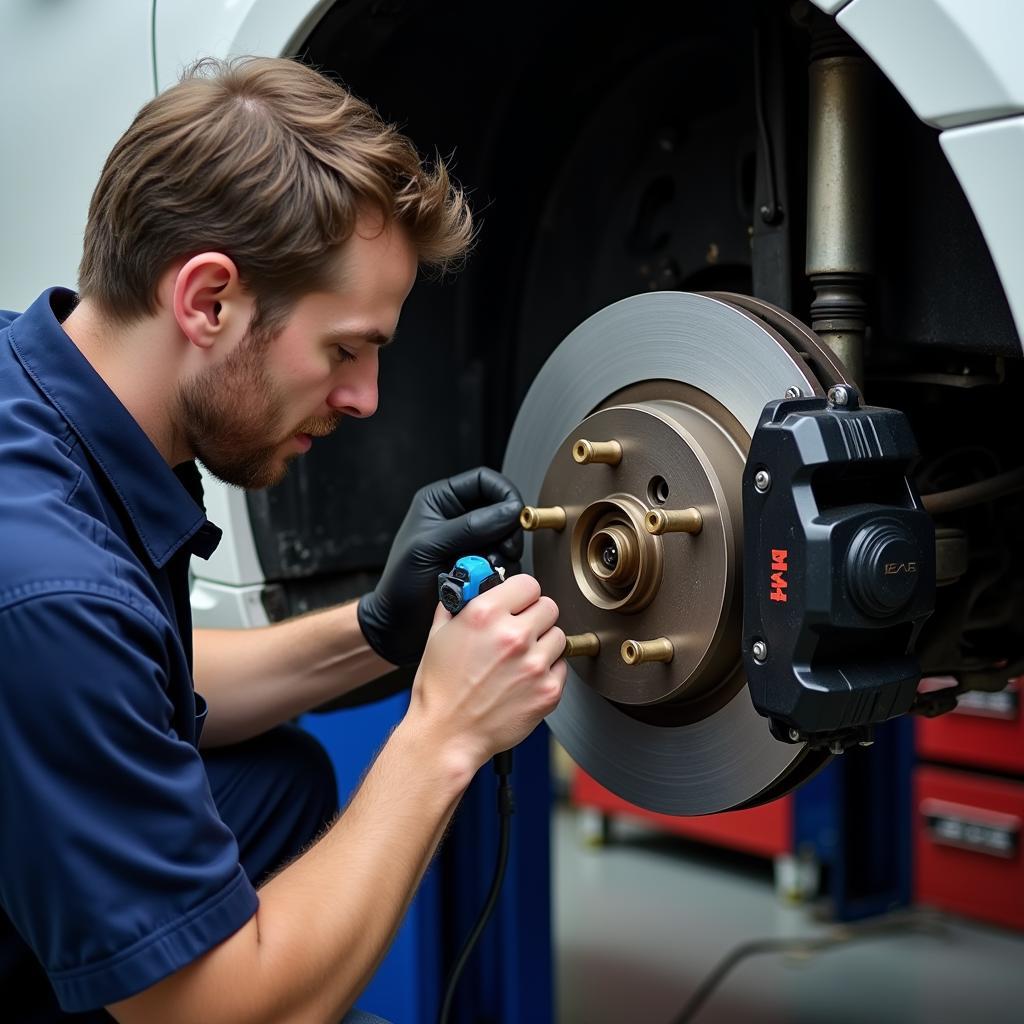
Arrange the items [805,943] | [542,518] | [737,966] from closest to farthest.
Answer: [542,518], [737,966], [805,943]

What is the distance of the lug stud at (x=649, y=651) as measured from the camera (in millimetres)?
805

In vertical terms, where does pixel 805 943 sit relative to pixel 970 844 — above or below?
below

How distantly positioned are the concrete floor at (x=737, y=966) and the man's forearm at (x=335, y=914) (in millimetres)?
1237

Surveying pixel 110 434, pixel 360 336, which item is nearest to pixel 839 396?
pixel 360 336

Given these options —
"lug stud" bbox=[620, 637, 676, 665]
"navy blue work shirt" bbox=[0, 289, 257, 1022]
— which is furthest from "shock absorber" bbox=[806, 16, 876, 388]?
"navy blue work shirt" bbox=[0, 289, 257, 1022]

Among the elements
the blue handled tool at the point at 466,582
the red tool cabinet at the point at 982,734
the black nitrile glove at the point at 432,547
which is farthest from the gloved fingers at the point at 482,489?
the red tool cabinet at the point at 982,734

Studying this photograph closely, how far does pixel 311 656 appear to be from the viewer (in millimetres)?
1106

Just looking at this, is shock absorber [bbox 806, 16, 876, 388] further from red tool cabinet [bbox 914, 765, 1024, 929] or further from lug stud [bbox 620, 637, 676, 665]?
red tool cabinet [bbox 914, 765, 1024, 929]

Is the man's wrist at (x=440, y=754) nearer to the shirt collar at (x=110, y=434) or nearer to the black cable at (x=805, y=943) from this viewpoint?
the shirt collar at (x=110, y=434)

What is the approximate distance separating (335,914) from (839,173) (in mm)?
556

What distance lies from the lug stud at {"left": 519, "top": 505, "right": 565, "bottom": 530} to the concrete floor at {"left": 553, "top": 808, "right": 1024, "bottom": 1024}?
1228 mm

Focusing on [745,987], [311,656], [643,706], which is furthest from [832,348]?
[745,987]

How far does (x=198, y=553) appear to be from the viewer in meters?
0.89

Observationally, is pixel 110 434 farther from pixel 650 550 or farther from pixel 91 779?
pixel 650 550
